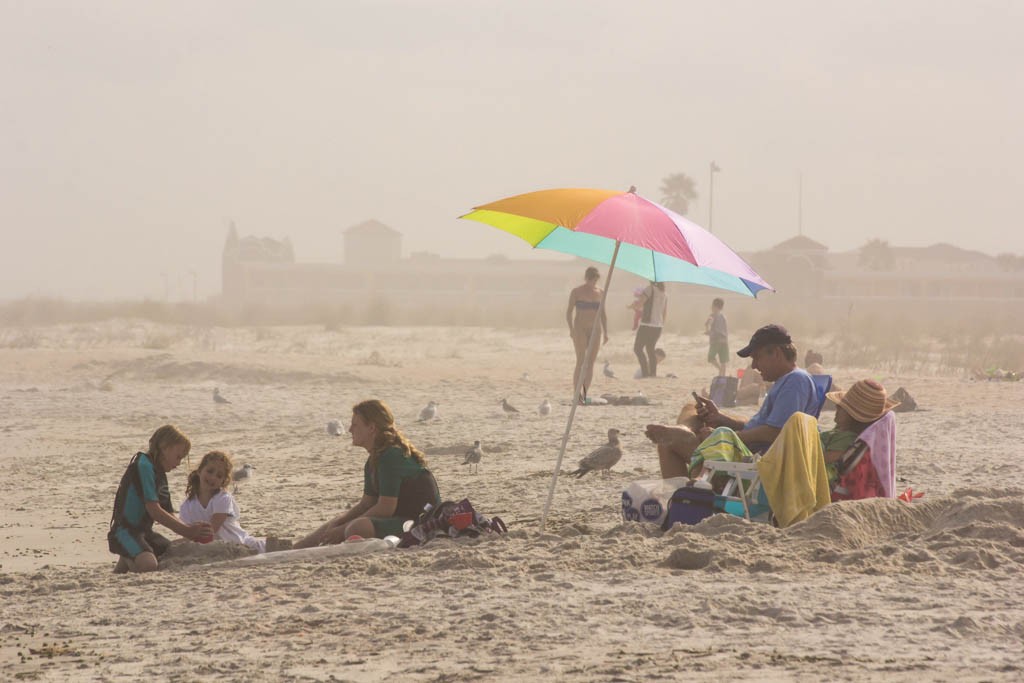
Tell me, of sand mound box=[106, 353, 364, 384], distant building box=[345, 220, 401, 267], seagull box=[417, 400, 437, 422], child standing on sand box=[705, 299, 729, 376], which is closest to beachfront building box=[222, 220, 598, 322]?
distant building box=[345, 220, 401, 267]

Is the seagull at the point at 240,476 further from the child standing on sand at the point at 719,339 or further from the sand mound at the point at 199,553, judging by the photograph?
the child standing on sand at the point at 719,339

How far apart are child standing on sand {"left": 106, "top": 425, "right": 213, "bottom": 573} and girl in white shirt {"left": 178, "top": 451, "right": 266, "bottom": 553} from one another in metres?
0.21

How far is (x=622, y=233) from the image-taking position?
641cm

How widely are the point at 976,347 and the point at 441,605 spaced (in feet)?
85.5

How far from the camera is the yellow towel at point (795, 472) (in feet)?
20.6

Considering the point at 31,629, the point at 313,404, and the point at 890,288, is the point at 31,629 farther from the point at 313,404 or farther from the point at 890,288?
the point at 890,288

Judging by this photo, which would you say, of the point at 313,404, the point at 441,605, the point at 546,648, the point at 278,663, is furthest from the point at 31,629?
the point at 313,404

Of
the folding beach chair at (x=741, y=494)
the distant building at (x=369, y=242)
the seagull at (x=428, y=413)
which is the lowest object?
the seagull at (x=428, y=413)

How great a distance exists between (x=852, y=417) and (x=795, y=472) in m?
0.60

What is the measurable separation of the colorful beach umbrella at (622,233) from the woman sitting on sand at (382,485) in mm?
733

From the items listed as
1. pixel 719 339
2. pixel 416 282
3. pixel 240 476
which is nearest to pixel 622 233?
pixel 240 476

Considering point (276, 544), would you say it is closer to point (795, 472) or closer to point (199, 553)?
point (199, 553)

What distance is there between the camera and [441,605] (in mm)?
5391

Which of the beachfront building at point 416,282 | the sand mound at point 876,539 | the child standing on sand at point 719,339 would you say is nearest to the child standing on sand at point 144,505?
the sand mound at point 876,539
